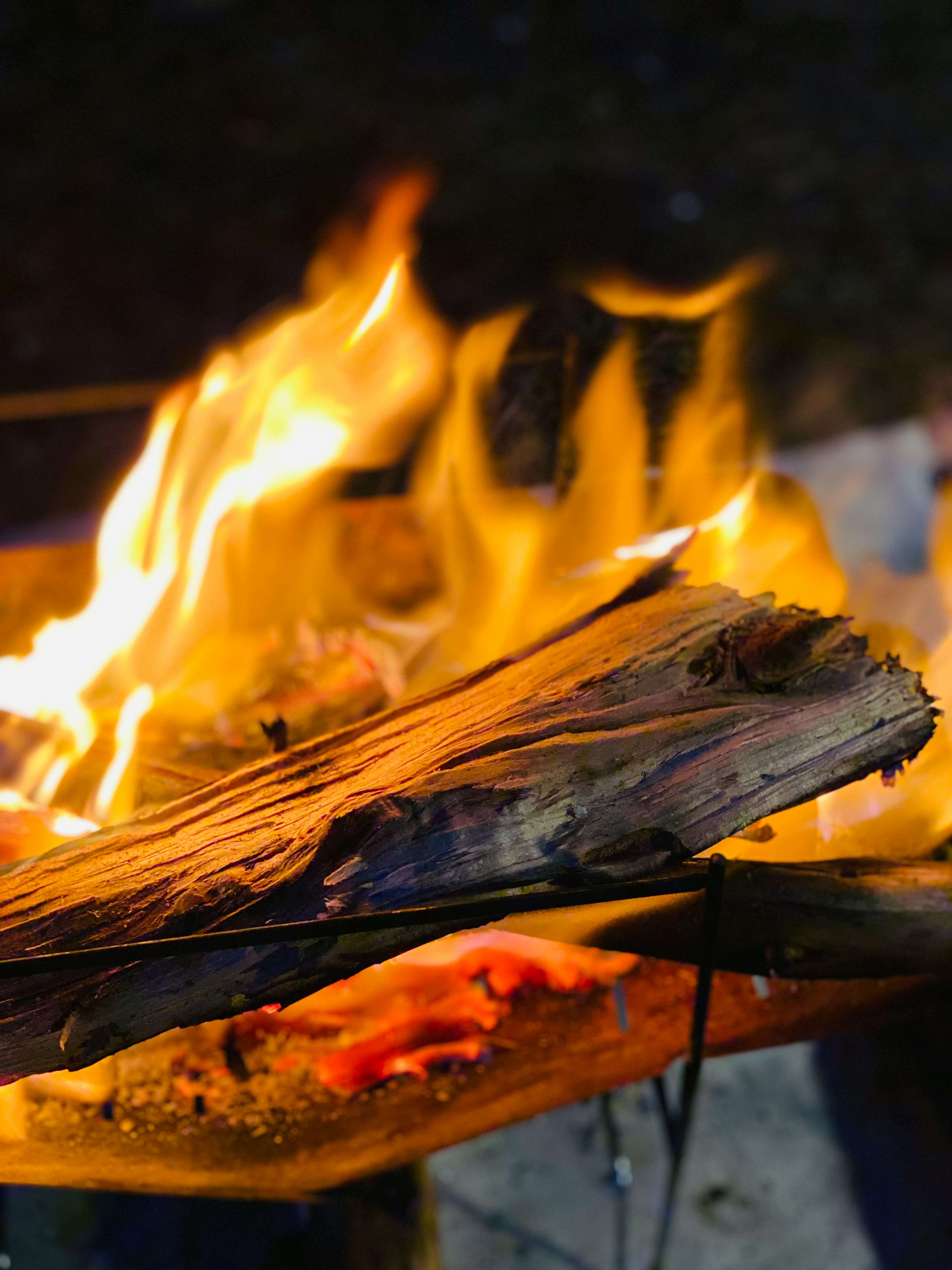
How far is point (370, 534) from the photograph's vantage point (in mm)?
2777

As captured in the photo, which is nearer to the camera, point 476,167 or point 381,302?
point 381,302

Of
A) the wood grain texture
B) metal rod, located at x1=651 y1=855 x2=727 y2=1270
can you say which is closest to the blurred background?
metal rod, located at x1=651 y1=855 x2=727 y2=1270

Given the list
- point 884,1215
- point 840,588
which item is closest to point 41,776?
point 840,588

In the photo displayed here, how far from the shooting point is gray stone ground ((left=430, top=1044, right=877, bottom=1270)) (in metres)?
2.20

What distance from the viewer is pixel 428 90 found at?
754 cm

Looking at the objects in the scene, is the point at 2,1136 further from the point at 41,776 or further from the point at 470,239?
the point at 470,239

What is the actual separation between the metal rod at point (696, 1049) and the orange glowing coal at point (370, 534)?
845mm

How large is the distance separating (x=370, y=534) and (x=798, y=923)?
170 centimetres

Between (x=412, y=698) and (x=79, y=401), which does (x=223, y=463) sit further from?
(x=79, y=401)

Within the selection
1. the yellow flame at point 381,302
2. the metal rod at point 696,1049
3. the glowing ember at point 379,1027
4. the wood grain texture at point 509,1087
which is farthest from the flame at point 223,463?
the metal rod at point 696,1049

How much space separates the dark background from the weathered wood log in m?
3.61

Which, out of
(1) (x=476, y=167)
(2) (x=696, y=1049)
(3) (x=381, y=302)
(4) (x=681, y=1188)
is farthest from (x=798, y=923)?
(1) (x=476, y=167)

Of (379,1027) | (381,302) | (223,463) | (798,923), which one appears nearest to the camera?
(798,923)

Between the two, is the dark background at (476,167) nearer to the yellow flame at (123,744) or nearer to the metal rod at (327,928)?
the yellow flame at (123,744)
